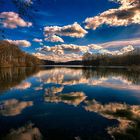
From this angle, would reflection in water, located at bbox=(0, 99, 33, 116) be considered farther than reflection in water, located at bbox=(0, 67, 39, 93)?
No

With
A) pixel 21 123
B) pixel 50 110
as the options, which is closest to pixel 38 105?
pixel 50 110

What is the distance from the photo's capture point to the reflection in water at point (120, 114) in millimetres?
11248

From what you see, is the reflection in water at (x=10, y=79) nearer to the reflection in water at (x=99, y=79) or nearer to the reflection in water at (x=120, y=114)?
the reflection in water at (x=99, y=79)

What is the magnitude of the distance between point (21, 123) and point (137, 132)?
6217mm

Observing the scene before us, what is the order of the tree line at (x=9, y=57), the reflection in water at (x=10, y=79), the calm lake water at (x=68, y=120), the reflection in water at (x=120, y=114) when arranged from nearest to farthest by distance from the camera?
the calm lake water at (x=68, y=120) < the reflection in water at (x=120, y=114) < the reflection in water at (x=10, y=79) < the tree line at (x=9, y=57)

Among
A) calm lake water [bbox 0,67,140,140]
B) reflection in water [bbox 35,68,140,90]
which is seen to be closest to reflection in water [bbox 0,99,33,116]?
calm lake water [bbox 0,67,140,140]

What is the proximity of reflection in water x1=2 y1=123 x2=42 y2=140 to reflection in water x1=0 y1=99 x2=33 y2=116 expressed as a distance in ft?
11.0

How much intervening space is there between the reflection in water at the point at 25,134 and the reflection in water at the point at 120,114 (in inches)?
141

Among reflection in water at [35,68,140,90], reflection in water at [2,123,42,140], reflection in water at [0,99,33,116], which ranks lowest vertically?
reflection in water at [35,68,140,90]

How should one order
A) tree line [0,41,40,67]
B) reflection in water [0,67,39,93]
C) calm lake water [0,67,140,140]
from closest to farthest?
calm lake water [0,67,140,140]
reflection in water [0,67,39,93]
tree line [0,41,40,67]

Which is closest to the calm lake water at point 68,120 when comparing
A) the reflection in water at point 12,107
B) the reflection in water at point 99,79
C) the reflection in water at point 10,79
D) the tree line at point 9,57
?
the reflection in water at point 12,107

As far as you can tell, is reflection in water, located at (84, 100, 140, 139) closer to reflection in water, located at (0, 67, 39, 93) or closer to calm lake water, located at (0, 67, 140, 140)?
calm lake water, located at (0, 67, 140, 140)

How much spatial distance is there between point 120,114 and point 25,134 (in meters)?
6.66

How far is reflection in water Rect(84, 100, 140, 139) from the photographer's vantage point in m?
11.2
